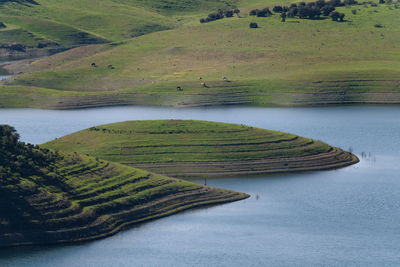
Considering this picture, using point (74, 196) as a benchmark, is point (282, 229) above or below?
below

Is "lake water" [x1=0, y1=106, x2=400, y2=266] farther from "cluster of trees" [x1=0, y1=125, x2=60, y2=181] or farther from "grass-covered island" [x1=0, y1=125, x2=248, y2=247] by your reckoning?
"cluster of trees" [x1=0, y1=125, x2=60, y2=181]

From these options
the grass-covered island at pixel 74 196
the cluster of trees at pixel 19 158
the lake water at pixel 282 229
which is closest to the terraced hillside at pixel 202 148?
the lake water at pixel 282 229

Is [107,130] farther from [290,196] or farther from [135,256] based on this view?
[135,256]

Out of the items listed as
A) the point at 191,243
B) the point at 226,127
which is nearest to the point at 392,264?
the point at 191,243

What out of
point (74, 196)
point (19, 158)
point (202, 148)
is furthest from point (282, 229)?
point (202, 148)

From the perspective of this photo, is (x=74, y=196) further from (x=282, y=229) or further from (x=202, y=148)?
(x=202, y=148)

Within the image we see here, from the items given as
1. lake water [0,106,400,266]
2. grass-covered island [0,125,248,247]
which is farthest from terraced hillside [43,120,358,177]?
grass-covered island [0,125,248,247]
